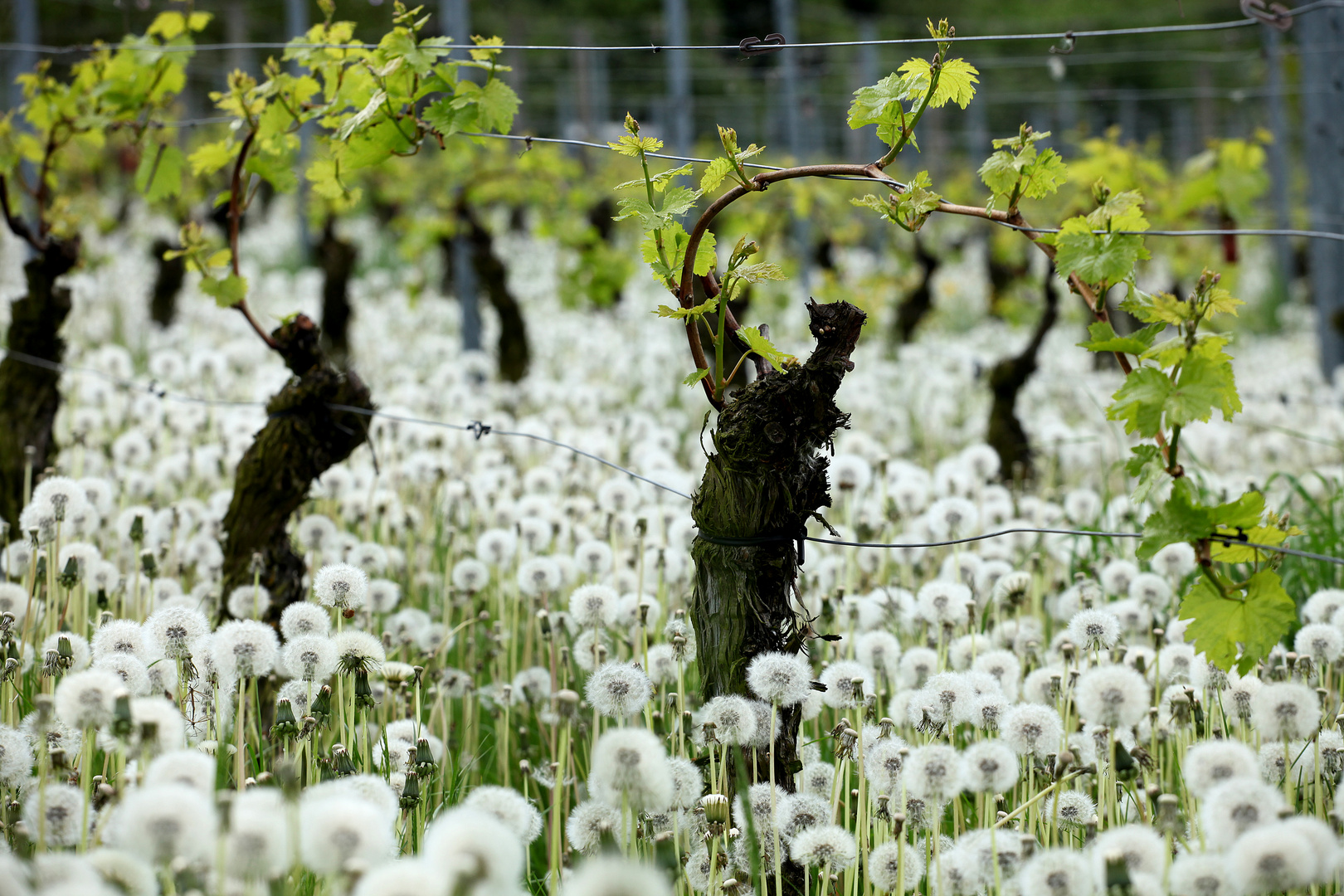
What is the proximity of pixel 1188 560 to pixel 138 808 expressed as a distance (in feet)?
8.58

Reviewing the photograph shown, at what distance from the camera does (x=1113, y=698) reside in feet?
5.72

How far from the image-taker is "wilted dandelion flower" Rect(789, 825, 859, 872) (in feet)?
5.80

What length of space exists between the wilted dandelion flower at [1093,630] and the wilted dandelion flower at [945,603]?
1.01ft

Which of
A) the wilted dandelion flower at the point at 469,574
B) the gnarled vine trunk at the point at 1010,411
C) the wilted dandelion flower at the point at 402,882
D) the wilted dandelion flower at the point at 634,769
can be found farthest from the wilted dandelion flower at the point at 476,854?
the gnarled vine trunk at the point at 1010,411

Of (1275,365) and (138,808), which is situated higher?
(1275,365)

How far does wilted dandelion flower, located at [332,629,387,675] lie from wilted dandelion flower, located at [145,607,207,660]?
10.8 inches

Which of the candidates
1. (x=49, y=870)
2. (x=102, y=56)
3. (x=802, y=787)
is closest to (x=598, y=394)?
(x=102, y=56)

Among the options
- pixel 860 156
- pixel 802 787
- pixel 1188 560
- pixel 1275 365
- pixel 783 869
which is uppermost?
pixel 860 156

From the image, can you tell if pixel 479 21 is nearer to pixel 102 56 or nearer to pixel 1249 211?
pixel 1249 211

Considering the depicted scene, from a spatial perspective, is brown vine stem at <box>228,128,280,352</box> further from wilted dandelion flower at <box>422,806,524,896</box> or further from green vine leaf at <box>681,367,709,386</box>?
wilted dandelion flower at <box>422,806,524,896</box>

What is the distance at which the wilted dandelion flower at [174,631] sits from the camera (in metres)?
2.10

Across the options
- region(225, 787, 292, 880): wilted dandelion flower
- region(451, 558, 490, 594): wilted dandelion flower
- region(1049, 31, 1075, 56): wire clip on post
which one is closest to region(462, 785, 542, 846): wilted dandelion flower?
region(225, 787, 292, 880): wilted dandelion flower

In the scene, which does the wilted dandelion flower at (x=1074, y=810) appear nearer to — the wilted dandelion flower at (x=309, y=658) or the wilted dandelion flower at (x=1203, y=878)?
the wilted dandelion flower at (x=1203, y=878)

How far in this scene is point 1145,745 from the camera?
2.51m
